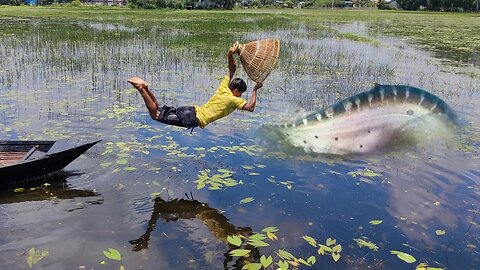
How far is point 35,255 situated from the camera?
178 inches

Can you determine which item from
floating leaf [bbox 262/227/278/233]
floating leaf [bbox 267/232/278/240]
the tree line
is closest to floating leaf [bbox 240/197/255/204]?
floating leaf [bbox 262/227/278/233]

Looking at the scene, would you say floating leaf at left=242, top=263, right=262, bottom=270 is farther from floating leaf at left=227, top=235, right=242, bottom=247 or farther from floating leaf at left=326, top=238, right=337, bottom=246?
floating leaf at left=326, top=238, right=337, bottom=246

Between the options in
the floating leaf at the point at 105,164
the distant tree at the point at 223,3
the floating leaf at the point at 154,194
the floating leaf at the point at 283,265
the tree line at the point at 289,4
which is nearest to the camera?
the floating leaf at the point at 283,265

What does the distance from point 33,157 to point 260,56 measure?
3.26 metres

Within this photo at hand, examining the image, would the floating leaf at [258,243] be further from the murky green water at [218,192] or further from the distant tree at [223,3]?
the distant tree at [223,3]

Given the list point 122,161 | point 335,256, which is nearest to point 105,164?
point 122,161

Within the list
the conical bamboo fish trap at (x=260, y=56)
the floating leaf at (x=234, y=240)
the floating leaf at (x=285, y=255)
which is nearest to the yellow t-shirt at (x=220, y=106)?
the conical bamboo fish trap at (x=260, y=56)

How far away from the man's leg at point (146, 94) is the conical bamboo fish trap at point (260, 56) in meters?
1.22

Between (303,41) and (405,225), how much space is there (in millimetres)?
17992

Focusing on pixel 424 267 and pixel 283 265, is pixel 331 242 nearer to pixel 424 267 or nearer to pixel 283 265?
pixel 283 265

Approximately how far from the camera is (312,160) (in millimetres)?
7129

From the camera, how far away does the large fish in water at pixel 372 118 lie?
5.95 metres

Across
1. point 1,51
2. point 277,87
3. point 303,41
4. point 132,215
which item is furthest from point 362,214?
point 303,41

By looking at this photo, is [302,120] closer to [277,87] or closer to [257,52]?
[257,52]
